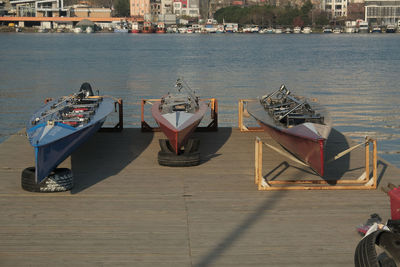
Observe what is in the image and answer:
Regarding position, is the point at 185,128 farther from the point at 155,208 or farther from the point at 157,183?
the point at 155,208

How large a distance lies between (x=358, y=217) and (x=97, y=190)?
13.7ft

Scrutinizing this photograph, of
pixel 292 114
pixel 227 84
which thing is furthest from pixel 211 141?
pixel 227 84

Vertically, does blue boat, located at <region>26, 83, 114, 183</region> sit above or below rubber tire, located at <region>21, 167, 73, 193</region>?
above

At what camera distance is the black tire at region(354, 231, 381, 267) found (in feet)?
18.9

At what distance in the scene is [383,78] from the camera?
150ft

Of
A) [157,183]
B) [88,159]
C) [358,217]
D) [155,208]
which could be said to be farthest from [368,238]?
[88,159]

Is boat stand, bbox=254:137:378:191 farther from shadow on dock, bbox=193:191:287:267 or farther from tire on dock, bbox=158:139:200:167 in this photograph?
tire on dock, bbox=158:139:200:167

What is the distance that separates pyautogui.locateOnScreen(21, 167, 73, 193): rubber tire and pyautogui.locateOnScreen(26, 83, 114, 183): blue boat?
0.48 feet

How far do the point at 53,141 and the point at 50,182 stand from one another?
2.16ft

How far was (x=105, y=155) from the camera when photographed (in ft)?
42.5

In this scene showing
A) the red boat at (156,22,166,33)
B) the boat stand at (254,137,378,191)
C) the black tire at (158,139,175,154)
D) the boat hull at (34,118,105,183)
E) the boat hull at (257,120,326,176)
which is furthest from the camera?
the red boat at (156,22,166,33)

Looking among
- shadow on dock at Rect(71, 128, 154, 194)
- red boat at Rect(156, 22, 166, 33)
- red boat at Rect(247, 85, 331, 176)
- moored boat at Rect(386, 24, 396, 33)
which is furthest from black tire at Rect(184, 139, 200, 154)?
moored boat at Rect(386, 24, 396, 33)

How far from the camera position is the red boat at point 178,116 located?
11.8m

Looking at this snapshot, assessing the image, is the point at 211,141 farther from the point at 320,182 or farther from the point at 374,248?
the point at 374,248
